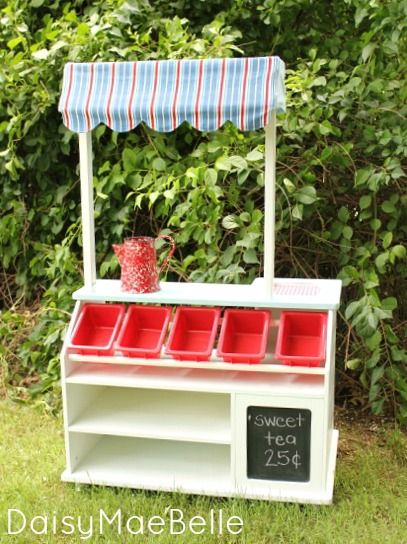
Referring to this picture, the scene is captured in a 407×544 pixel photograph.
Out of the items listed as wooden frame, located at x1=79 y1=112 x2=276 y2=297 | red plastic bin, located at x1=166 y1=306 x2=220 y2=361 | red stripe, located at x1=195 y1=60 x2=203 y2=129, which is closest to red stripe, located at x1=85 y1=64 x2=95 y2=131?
wooden frame, located at x1=79 y1=112 x2=276 y2=297

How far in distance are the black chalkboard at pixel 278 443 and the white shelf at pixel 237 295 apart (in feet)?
1.51

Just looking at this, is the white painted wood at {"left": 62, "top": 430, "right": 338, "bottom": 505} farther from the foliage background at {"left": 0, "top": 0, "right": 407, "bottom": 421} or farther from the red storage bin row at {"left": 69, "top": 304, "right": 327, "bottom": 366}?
the foliage background at {"left": 0, "top": 0, "right": 407, "bottom": 421}

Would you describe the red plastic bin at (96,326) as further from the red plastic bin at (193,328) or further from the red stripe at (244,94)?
the red stripe at (244,94)

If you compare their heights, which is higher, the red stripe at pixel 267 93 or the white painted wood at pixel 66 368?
the red stripe at pixel 267 93

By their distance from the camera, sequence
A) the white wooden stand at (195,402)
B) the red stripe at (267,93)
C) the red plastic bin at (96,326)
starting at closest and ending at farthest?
the red stripe at (267,93), the white wooden stand at (195,402), the red plastic bin at (96,326)

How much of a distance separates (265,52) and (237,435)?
2655 mm

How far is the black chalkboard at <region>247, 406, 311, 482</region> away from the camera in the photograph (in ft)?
9.93

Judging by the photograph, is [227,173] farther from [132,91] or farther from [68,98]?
[68,98]

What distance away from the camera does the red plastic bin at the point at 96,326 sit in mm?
3221

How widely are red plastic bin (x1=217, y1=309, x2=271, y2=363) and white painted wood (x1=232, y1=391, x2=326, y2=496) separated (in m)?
0.23

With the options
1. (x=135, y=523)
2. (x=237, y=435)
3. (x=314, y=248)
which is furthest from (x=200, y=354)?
(x=314, y=248)

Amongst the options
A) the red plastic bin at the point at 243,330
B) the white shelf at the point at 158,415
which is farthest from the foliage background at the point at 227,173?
the white shelf at the point at 158,415

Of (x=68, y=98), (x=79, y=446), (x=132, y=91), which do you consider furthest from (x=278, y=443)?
(x=68, y=98)

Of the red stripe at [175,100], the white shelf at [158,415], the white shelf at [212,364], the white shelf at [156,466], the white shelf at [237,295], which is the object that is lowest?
the white shelf at [156,466]
